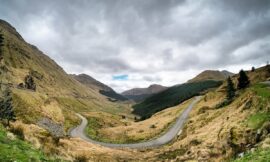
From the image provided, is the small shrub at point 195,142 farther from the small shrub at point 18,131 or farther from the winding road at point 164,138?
the small shrub at point 18,131

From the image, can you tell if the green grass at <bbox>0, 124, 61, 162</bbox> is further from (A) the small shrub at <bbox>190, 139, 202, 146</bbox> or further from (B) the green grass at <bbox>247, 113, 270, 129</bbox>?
(A) the small shrub at <bbox>190, 139, 202, 146</bbox>

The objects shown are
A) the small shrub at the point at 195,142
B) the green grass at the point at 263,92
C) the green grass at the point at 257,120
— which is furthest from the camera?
the small shrub at the point at 195,142

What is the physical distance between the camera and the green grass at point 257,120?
39.4 m

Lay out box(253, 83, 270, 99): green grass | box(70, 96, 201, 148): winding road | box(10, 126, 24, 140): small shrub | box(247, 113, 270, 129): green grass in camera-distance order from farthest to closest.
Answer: box(70, 96, 201, 148): winding road, box(253, 83, 270, 99): green grass, box(247, 113, 270, 129): green grass, box(10, 126, 24, 140): small shrub

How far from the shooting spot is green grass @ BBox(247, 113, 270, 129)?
3938 cm

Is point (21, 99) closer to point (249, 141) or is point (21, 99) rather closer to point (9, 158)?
point (249, 141)

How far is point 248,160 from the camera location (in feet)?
69.2

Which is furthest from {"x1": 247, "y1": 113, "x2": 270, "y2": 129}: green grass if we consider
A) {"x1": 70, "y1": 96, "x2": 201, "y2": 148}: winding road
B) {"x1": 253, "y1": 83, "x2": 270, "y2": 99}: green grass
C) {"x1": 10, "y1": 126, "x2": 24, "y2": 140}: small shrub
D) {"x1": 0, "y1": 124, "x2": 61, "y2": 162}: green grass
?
{"x1": 70, "y1": 96, "x2": 201, "y2": 148}: winding road

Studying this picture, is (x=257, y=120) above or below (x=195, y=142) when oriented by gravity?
above

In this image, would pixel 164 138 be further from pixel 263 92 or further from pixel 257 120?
pixel 257 120

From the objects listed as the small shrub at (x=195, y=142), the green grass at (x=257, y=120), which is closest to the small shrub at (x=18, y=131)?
the green grass at (x=257, y=120)

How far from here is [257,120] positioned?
4153cm

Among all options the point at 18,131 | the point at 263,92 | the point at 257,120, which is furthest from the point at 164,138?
the point at 18,131

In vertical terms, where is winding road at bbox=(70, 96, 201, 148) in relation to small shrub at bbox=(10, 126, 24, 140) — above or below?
below
